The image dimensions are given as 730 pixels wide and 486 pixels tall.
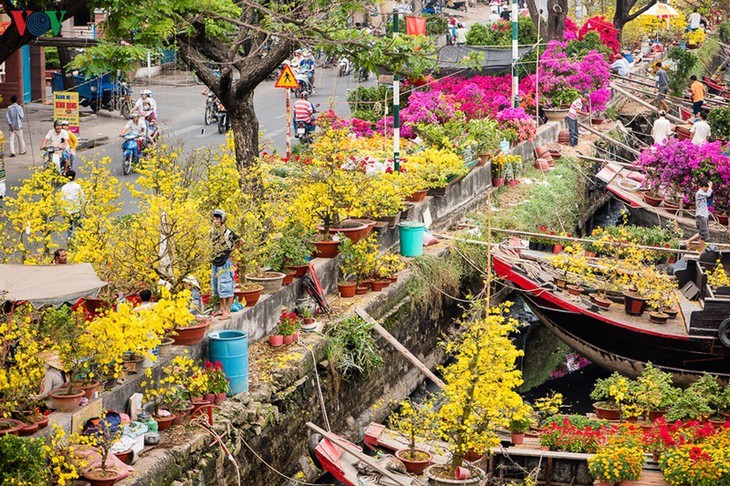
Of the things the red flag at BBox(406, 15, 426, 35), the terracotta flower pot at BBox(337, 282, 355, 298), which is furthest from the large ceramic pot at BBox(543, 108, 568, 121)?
the terracotta flower pot at BBox(337, 282, 355, 298)

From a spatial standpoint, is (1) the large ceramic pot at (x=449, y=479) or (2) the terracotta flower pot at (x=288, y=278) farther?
(2) the terracotta flower pot at (x=288, y=278)

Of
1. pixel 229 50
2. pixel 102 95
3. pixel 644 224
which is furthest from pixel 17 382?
pixel 102 95

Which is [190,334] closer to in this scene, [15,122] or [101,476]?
A: [101,476]

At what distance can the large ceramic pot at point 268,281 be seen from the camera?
1477 centimetres

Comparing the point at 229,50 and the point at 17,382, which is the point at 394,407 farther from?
the point at 17,382

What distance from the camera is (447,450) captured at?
41.7 ft

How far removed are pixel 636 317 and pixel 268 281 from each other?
231 inches

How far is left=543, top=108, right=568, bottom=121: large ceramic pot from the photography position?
1220 inches

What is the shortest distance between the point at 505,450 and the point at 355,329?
9.16 feet

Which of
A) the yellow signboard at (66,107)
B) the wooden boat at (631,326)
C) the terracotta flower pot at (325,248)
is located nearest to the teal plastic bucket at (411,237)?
the wooden boat at (631,326)

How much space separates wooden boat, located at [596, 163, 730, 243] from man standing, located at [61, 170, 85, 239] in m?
11.4

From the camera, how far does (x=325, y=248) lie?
54.5 feet

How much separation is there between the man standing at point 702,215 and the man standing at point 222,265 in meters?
10.5

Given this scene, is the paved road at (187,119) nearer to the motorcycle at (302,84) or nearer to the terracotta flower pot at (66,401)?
the motorcycle at (302,84)
